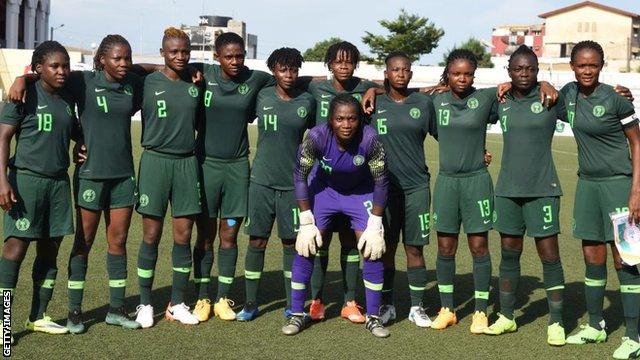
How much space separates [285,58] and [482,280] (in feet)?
7.98

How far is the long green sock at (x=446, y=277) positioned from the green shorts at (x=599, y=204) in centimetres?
106

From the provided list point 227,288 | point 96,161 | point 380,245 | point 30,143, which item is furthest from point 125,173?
point 380,245

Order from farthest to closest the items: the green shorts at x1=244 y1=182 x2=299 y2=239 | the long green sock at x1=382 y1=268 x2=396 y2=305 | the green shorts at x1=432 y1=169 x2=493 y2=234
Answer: the long green sock at x1=382 y1=268 x2=396 y2=305 → the green shorts at x1=244 y1=182 x2=299 y2=239 → the green shorts at x1=432 y1=169 x2=493 y2=234

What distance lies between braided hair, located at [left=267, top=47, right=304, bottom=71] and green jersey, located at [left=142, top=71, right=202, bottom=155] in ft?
2.37

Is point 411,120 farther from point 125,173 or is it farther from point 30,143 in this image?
point 30,143

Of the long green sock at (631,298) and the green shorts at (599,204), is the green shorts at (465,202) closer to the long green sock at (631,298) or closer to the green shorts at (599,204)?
the green shorts at (599,204)

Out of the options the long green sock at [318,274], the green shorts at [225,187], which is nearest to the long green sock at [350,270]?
the long green sock at [318,274]

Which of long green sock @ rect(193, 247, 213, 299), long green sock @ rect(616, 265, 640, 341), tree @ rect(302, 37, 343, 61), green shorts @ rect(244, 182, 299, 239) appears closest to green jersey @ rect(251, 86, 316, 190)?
green shorts @ rect(244, 182, 299, 239)

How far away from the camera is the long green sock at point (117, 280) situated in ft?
22.4

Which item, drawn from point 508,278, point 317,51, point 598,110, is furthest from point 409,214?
point 317,51

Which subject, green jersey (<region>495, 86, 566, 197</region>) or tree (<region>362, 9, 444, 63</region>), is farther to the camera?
tree (<region>362, 9, 444, 63</region>)

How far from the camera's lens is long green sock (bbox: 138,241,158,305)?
22.9 feet

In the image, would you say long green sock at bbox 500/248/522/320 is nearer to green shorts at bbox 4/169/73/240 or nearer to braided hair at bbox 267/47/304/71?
braided hair at bbox 267/47/304/71

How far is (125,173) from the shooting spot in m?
6.69
